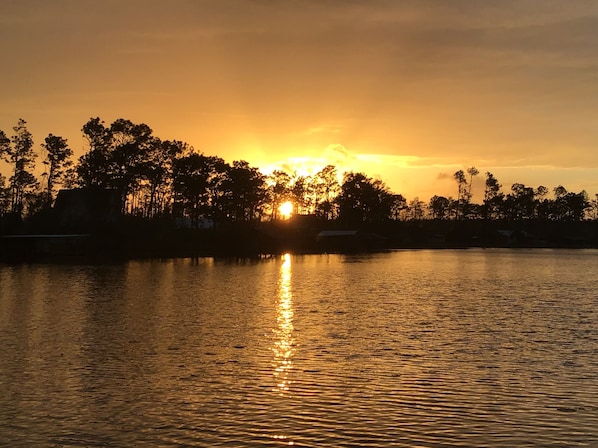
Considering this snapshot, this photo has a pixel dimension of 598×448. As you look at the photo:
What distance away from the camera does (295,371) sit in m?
17.5

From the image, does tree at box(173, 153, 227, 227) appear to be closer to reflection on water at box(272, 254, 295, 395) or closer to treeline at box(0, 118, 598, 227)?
treeline at box(0, 118, 598, 227)

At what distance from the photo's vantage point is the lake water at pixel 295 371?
12.4 metres

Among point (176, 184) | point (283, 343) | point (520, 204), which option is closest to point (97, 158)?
point (176, 184)

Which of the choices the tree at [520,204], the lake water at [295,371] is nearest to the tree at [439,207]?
the tree at [520,204]

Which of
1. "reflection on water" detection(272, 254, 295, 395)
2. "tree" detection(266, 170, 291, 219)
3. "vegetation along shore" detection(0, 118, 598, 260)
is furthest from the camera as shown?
"tree" detection(266, 170, 291, 219)

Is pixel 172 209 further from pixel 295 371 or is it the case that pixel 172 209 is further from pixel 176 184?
pixel 295 371

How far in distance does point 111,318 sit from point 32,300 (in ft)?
26.2

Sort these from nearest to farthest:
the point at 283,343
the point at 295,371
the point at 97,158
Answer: the point at 295,371 < the point at 283,343 < the point at 97,158

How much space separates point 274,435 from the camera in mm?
12188

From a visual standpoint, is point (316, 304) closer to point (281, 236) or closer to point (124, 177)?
point (124, 177)

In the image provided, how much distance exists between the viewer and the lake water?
40.8 feet

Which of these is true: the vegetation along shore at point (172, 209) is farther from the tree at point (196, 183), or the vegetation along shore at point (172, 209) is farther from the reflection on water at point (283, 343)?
the reflection on water at point (283, 343)

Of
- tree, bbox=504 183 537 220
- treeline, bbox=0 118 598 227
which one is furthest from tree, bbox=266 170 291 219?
tree, bbox=504 183 537 220

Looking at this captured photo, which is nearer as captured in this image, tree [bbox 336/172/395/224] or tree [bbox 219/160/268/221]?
tree [bbox 219/160/268/221]
